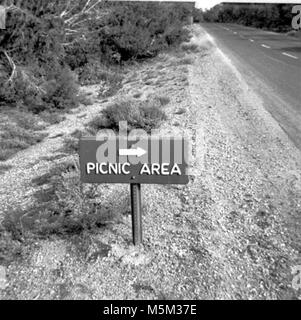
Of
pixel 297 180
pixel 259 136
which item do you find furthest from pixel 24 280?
pixel 259 136

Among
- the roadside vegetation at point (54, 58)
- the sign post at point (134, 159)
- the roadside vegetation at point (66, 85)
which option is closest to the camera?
the sign post at point (134, 159)

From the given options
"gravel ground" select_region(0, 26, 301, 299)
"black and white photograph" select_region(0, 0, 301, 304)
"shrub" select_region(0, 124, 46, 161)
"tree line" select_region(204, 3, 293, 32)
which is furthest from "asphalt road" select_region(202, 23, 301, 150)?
"tree line" select_region(204, 3, 293, 32)

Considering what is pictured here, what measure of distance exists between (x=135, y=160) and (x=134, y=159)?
0.04 ft

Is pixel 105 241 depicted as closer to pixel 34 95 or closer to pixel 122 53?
pixel 34 95

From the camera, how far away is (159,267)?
11.0ft

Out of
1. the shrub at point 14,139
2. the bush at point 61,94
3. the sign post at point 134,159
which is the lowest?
the shrub at point 14,139

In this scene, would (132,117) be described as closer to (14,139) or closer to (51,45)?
(14,139)

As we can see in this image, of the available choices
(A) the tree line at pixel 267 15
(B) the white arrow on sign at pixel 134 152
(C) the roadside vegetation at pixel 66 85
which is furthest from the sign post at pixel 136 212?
(A) the tree line at pixel 267 15

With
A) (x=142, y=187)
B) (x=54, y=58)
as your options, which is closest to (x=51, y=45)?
(x=54, y=58)

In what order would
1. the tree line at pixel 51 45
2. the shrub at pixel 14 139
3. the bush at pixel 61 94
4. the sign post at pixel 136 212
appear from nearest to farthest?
1. the sign post at pixel 136 212
2. the shrub at pixel 14 139
3. the tree line at pixel 51 45
4. the bush at pixel 61 94

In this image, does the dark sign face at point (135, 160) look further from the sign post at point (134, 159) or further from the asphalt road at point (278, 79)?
the asphalt road at point (278, 79)

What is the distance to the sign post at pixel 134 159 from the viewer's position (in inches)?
117

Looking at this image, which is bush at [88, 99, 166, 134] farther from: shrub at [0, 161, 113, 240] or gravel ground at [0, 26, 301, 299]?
shrub at [0, 161, 113, 240]

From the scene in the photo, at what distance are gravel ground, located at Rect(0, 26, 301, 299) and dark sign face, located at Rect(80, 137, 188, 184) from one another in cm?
93
